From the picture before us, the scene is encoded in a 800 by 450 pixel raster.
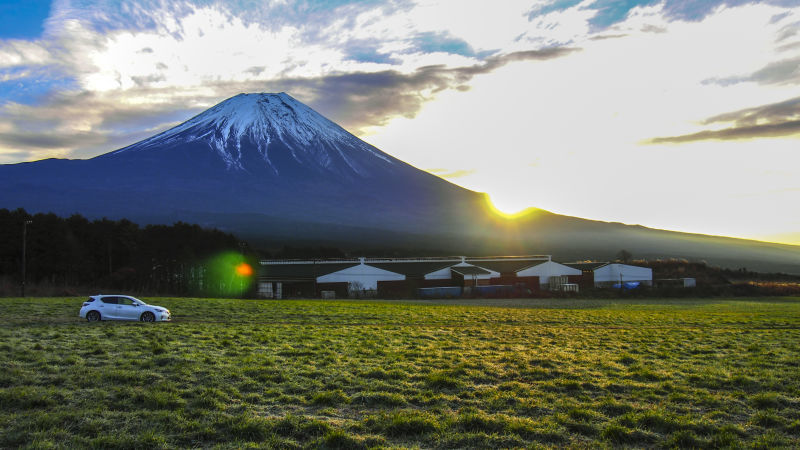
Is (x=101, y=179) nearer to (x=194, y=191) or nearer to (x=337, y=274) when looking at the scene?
(x=194, y=191)

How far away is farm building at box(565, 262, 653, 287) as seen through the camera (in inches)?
3115

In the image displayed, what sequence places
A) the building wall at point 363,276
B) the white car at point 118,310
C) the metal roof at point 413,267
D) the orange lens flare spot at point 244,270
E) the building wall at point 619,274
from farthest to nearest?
the building wall at point 619,274, the metal roof at point 413,267, the building wall at point 363,276, the orange lens flare spot at point 244,270, the white car at point 118,310

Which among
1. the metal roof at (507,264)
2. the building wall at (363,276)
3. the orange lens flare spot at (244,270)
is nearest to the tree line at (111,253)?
the orange lens flare spot at (244,270)

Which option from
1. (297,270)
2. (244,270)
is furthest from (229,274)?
(297,270)

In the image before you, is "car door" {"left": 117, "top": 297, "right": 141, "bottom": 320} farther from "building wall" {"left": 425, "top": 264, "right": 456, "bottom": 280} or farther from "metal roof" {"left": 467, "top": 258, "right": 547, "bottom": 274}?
"metal roof" {"left": 467, "top": 258, "right": 547, "bottom": 274}

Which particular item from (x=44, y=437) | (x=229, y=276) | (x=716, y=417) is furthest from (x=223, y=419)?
(x=229, y=276)

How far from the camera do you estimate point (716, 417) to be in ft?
27.8

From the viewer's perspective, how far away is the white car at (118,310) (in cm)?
2258

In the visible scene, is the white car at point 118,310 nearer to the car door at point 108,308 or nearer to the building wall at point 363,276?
the car door at point 108,308

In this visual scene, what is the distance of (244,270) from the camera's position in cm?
6219

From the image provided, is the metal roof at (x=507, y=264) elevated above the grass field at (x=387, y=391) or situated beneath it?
elevated above

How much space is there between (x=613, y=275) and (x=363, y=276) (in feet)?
127

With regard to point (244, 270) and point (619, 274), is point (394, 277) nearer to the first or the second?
point (244, 270)

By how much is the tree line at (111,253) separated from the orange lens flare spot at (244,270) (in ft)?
7.18
